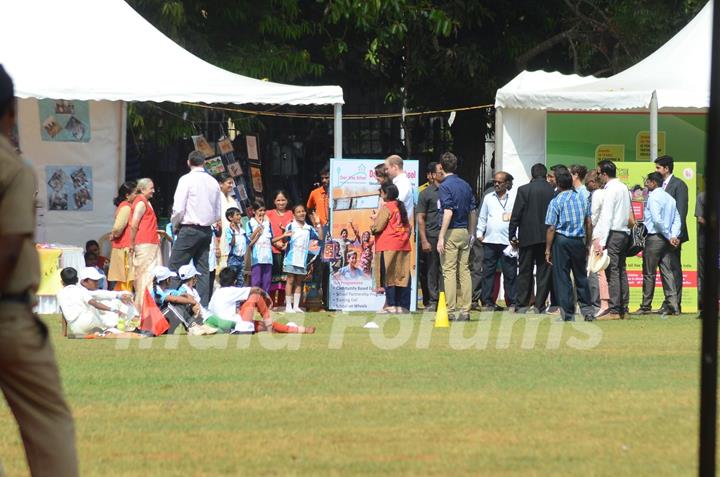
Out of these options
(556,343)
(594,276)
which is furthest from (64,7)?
(556,343)

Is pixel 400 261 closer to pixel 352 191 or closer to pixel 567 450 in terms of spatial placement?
pixel 352 191

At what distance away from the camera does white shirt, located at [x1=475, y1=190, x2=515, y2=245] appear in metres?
20.7

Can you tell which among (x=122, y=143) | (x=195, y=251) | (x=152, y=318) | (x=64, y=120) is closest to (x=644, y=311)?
(x=195, y=251)

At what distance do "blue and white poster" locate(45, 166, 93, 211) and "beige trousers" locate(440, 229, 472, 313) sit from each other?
627 cm

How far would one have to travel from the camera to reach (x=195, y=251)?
59.5ft

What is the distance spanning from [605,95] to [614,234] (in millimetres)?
3012

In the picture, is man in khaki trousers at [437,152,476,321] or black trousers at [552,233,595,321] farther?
man in khaki trousers at [437,152,476,321]

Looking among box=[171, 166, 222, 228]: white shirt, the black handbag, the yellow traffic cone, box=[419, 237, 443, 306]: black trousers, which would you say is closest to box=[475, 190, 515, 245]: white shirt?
box=[419, 237, 443, 306]: black trousers

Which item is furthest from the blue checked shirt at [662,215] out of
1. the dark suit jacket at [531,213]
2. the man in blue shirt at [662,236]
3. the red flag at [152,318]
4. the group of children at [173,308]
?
the red flag at [152,318]

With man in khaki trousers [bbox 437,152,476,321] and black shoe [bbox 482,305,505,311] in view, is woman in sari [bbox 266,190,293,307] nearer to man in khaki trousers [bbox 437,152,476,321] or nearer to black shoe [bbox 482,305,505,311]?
black shoe [bbox 482,305,505,311]

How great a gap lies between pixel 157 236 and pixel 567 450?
11.0m

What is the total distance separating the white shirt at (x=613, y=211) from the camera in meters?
18.7

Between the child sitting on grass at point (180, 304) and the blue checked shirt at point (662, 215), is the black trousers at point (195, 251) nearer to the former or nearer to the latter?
the child sitting on grass at point (180, 304)

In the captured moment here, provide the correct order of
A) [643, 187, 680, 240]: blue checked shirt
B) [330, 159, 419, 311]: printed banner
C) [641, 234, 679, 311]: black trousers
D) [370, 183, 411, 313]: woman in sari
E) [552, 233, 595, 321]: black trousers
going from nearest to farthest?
[552, 233, 595, 321]: black trousers → [370, 183, 411, 313]: woman in sari → [643, 187, 680, 240]: blue checked shirt → [641, 234, 679, 311]: black trousers → [330, 159, 419, 311]: printed banner
